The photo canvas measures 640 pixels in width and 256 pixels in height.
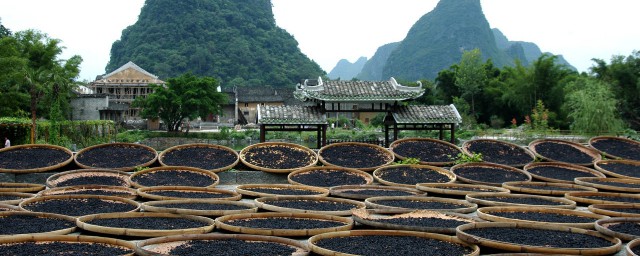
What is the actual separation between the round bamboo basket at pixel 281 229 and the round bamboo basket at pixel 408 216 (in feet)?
0.55

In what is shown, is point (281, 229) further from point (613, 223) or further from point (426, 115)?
point (426, 115)

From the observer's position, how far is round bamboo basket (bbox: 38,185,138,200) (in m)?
8.08

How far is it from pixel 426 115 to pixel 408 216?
6.48m

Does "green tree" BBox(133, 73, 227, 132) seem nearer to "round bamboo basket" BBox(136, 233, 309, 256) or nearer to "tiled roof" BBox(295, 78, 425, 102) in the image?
"tiled roof" BBox(295, 78, 425, 102)

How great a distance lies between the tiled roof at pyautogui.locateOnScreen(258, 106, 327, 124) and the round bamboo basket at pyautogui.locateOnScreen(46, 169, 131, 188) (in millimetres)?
3359

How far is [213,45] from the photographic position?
6788 centimetres

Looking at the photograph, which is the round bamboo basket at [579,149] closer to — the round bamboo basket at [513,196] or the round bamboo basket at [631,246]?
the round bamboo basket at [513,196]

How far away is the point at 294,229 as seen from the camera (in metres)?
6.04

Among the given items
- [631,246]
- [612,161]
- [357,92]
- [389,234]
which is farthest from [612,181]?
[389,234]

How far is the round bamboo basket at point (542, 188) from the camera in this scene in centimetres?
904

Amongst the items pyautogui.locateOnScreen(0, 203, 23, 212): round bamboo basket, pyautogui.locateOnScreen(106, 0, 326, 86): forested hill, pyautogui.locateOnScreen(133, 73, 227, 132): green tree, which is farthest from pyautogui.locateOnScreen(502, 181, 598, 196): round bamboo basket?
pyautogui.locateOnScreen(106, 0, 326, 86): forested hill

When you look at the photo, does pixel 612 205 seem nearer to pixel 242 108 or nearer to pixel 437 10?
pixel 242 108

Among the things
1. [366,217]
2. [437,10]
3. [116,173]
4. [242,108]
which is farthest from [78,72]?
[437,10]

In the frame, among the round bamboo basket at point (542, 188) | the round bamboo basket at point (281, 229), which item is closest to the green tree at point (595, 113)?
the round bamboo basket at point (542, 188)
